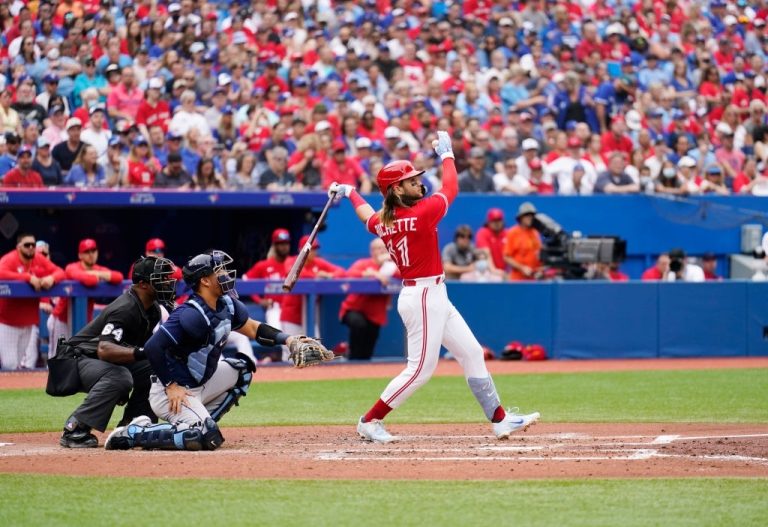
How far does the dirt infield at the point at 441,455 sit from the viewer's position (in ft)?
23.6

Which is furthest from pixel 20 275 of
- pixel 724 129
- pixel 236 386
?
pixel 724 129

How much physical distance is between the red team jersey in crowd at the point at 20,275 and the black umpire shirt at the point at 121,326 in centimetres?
554

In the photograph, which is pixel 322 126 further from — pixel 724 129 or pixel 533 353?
pixel 724 129

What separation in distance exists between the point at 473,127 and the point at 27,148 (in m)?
6.19

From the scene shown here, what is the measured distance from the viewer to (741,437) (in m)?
8.74

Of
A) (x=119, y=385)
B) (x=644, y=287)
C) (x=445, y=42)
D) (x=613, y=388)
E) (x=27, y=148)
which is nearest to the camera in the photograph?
(x=119, y=385)

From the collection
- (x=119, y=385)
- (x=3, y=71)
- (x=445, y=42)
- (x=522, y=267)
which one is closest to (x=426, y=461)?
(x=119, y=385)

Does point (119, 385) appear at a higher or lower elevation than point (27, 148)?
lower

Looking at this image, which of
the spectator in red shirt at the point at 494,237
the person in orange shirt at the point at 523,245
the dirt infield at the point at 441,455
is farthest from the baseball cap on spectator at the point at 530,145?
the dirt infield at the point at 441,455

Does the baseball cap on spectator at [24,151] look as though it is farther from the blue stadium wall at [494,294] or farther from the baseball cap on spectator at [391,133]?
the baseball cap on spectator at [391,133]

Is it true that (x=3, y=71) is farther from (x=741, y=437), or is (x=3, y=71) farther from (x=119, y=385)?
(x=741, y=437)

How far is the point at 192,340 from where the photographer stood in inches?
313

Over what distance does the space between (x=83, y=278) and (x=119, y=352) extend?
19.4 ft

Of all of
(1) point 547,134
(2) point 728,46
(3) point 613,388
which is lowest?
(3) point 613,388
